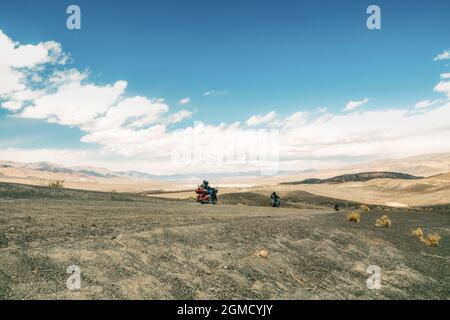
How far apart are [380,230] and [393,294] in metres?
11.5

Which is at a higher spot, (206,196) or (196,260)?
(206,196)

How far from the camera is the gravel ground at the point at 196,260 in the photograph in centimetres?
891

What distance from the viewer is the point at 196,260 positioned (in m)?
11.5

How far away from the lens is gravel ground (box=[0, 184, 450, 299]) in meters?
8.91

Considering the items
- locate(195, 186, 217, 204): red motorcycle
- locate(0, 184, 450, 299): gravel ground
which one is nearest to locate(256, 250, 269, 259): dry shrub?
locate(0, 184, 450, 299): gravel ground
